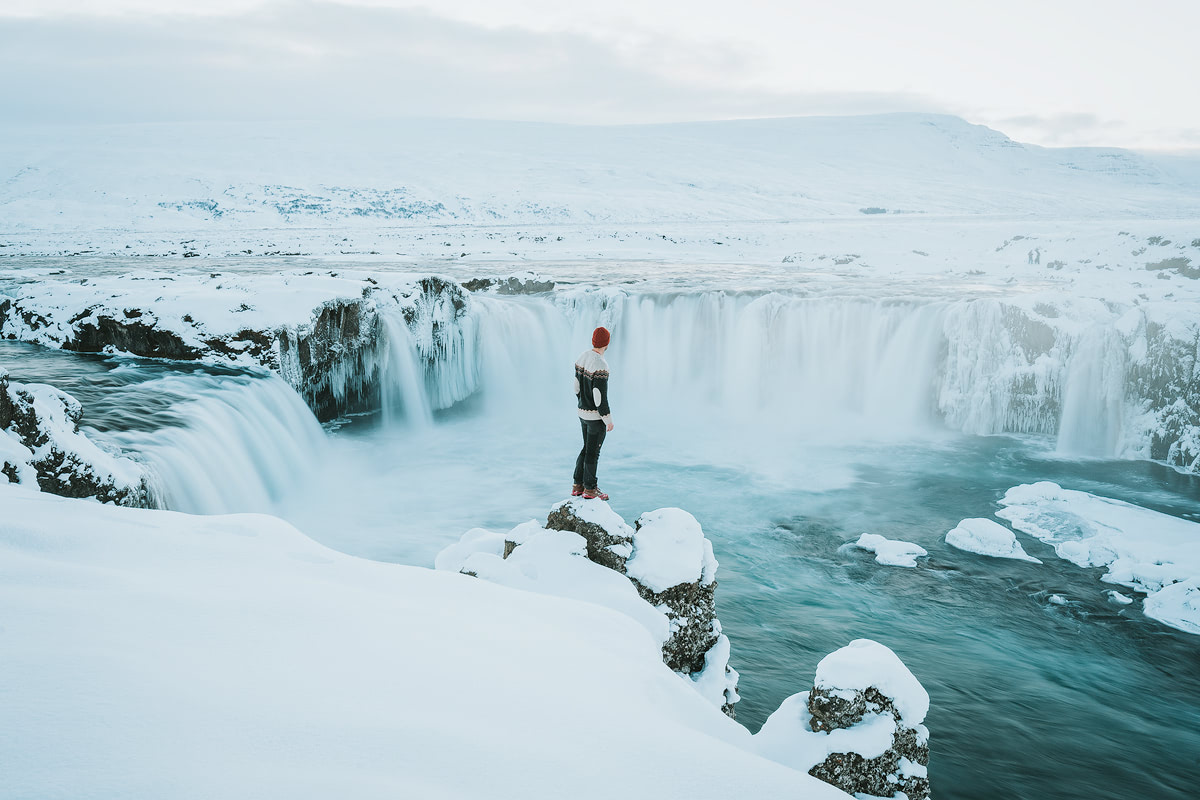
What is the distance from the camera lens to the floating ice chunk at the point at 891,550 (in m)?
9.16

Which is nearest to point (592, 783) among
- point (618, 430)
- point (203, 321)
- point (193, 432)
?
point (193, 432)

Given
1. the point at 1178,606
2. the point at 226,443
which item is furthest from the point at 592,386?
the point at 1178,606

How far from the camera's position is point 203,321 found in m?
11.5

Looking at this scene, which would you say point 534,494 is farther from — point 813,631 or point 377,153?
point 377,153

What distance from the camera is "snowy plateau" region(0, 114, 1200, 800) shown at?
2332 millimetres

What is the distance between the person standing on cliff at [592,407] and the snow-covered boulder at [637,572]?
0.69 metres

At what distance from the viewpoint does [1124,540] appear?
938cm

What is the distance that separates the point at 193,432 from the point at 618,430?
8.65 metres

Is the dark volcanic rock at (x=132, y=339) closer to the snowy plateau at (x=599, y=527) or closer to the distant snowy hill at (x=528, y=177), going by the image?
the snowy plateau at (x=599, y=527)

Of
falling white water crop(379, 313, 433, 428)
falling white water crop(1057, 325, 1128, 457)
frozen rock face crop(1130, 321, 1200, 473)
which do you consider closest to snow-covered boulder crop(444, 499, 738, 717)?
falling white water crop(379, 313, 433, 428)

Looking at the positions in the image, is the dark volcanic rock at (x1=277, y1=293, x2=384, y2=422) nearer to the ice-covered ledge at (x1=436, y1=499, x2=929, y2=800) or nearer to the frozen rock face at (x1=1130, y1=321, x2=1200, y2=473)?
the ice-covered ledge at (x1=436, y1=499, x2=929, y2=800)

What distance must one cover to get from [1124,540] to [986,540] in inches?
69.4

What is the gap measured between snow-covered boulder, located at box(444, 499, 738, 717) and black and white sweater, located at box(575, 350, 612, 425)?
3.26 feet

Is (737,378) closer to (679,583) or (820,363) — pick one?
(820,363)
